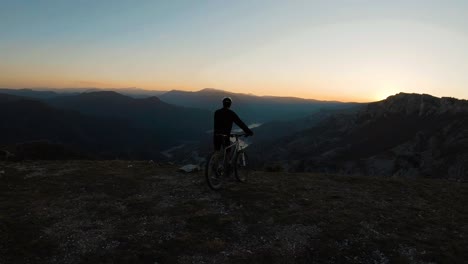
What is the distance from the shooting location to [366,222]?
1227cm

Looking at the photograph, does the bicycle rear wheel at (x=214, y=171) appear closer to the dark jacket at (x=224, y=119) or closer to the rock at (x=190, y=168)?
the dark jacket at (x=224, y=119)

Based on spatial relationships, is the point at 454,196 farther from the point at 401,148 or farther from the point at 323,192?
the point at 401,148

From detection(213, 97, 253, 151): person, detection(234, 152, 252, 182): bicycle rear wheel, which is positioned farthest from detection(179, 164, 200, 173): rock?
detection(213, 97, 253, 151): person

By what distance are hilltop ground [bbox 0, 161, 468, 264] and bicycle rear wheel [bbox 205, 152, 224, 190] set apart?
518mm

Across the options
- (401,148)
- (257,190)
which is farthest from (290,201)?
(401,148)

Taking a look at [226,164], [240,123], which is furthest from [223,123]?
[226,164]

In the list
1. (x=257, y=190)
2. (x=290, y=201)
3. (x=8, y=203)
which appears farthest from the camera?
(x=257, y=190)

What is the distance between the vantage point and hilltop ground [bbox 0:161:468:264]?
31.7 ft

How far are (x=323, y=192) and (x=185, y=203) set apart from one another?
612 centimetres

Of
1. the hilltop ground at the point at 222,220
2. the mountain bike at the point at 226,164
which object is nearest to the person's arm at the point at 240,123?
the mountain bike at the point at 226,164

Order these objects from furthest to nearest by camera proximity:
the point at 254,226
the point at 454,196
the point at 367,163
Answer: the point at 367,163 → the point at 454,196 → the point at 254,226

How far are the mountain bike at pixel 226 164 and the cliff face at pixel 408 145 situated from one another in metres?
96.3

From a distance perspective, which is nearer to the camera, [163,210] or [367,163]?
[163,210]

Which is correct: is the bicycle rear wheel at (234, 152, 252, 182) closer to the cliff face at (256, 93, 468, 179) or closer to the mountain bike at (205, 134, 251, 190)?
the mountain bike at (205, 134, 251, 190)
